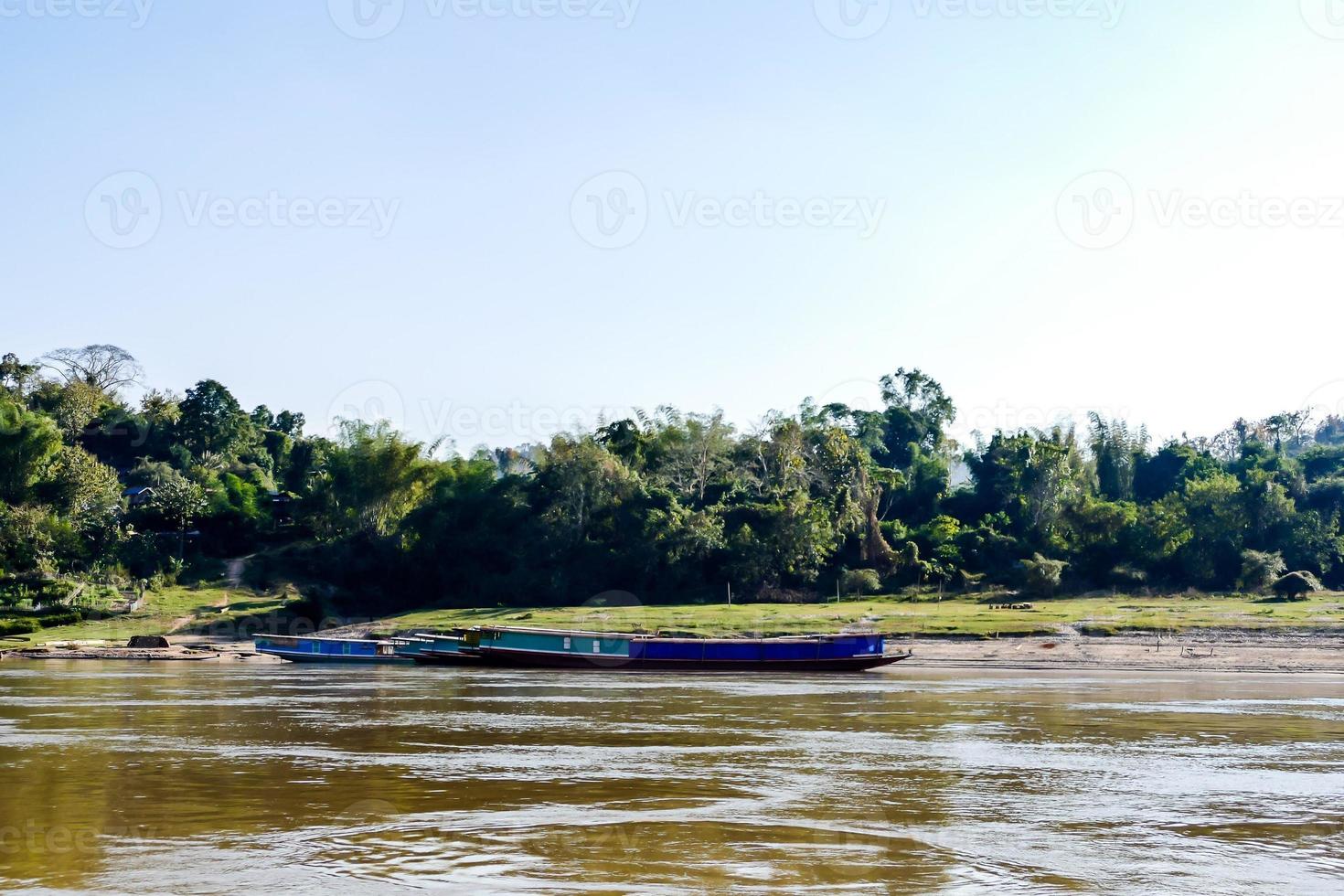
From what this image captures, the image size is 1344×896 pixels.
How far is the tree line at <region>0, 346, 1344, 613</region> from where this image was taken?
62.7 m

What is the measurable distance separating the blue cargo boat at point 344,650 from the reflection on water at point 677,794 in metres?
15.6

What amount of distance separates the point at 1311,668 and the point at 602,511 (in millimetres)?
36216

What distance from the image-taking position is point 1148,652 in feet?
143

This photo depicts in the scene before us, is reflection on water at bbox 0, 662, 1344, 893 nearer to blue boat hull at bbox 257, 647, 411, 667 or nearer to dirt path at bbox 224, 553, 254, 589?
blue boat hull at bbox 257, 647, 411, 667

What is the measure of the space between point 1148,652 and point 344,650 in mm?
29791

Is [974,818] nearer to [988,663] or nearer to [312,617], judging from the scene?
[988,663]

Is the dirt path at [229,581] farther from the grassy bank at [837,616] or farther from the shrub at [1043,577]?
the shrub at [1043,577]

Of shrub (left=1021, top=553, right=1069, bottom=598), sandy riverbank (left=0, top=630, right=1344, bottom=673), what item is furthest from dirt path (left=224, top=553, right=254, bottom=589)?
shrub (left=1021, top=553, right=1069, bottom=598)

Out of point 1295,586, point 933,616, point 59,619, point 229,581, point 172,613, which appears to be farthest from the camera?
point 229,581

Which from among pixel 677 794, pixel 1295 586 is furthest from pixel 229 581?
pixel 677 794

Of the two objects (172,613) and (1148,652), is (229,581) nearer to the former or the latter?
(172,613)

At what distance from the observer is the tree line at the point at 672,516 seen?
206ft

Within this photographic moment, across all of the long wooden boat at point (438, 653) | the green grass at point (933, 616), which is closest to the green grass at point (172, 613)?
the green grass at point (933, 616)

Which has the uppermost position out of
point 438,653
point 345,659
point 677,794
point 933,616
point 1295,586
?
point 1295,586
